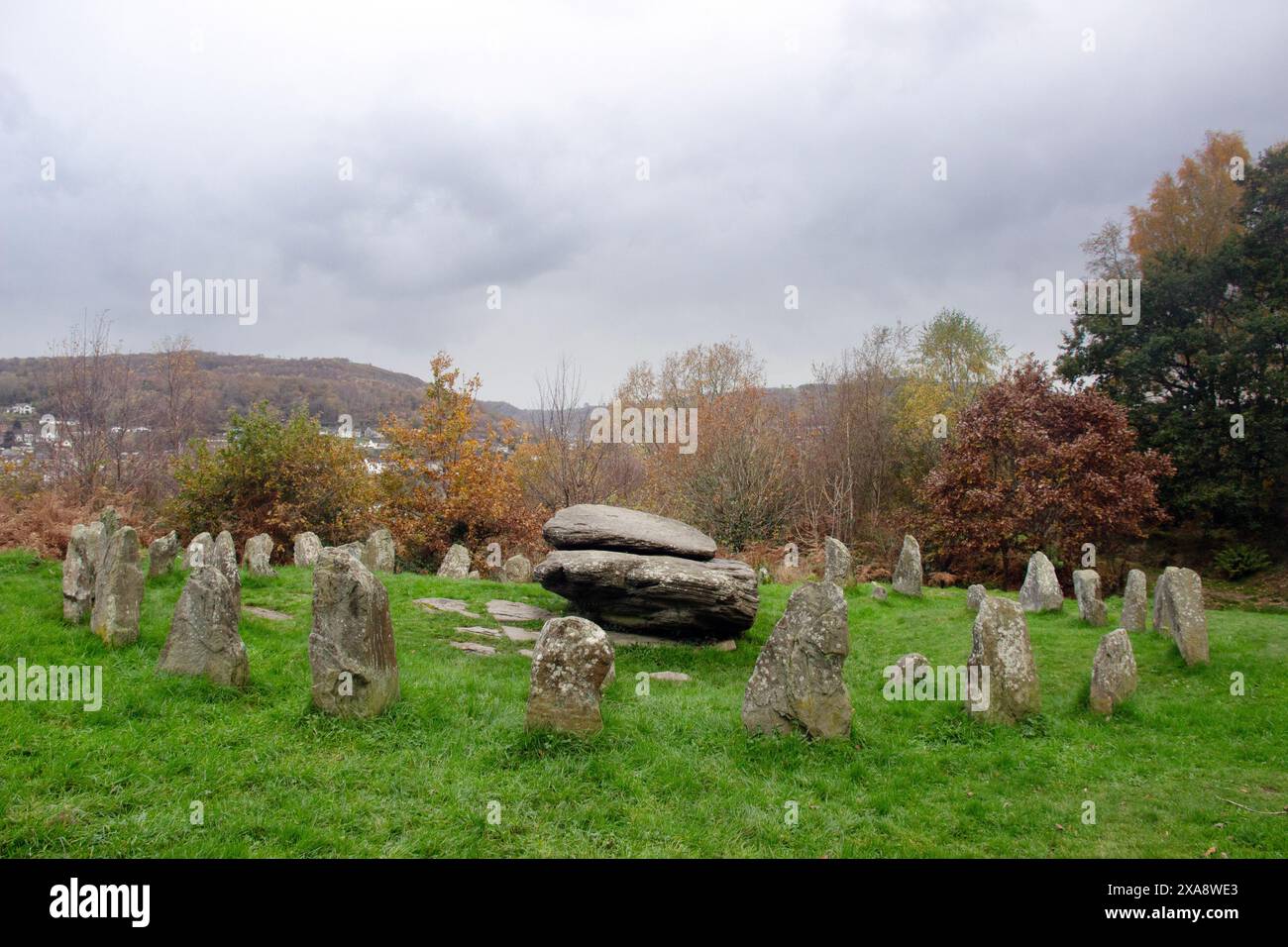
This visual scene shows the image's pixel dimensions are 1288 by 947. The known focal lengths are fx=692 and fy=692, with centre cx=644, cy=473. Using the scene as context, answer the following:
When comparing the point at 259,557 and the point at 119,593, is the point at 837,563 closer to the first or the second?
the point at 259,557

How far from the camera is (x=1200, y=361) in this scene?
904 inches

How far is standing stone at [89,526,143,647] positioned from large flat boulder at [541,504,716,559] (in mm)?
6568

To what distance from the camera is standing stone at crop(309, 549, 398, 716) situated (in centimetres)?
704

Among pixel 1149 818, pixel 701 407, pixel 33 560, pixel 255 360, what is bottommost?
pixel 1149 818

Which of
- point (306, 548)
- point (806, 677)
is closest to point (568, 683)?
point (806, 677)

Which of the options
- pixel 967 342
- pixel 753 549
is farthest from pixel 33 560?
pixel 967 342

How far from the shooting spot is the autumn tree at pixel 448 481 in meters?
22.0

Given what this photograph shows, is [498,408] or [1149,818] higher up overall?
[498,408]

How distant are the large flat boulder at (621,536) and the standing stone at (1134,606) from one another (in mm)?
7448

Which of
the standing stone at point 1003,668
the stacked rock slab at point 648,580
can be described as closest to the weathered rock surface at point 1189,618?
the standing stone at point 1003,668

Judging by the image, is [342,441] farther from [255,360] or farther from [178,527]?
[255,360]

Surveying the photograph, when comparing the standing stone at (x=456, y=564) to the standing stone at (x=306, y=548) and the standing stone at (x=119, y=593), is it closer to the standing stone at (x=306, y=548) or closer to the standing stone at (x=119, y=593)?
the standing stone at (x=306, y=548)

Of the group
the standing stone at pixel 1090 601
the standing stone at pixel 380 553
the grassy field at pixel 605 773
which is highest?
the standing stone at pixel 380 553
